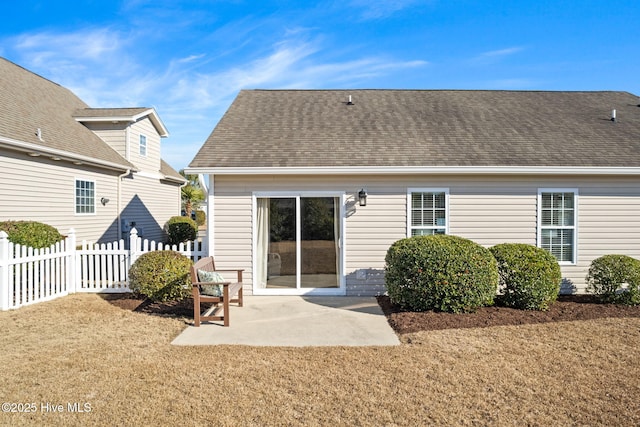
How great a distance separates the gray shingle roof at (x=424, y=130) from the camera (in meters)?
8.29

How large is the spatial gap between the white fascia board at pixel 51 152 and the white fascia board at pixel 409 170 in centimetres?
444

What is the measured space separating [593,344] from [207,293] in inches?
229

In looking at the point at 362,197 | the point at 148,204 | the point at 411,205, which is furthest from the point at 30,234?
the point at 148,204

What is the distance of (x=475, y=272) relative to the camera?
6.38 meters

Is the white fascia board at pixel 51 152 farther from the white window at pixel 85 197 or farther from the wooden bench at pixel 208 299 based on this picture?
the wooden bench at pixel 208 299

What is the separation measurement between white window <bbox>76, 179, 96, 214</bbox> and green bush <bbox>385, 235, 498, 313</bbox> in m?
10.1

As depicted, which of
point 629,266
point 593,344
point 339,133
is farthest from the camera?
point 339,133

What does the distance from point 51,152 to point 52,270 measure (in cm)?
375

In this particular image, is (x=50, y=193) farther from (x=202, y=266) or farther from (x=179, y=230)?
(x=179, y=230)

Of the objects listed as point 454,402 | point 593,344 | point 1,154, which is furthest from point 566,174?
point 1,154

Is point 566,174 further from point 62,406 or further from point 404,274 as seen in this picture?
Result: point 62,406

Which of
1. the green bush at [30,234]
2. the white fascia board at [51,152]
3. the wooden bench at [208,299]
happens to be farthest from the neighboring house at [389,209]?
the white fascia board at [51,152]

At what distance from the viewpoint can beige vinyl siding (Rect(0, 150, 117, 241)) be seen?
29.7ft

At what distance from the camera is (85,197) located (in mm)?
11945
